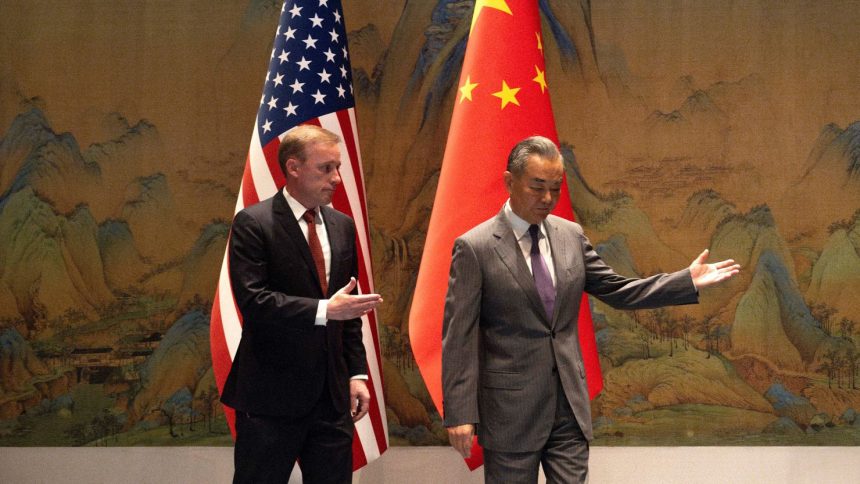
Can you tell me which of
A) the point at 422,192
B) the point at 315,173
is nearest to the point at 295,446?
the point at 315,173

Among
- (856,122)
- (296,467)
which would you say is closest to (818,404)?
(856,122)

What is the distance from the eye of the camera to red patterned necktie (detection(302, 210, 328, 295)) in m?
2.86

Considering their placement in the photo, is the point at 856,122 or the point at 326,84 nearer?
the point at 326,84

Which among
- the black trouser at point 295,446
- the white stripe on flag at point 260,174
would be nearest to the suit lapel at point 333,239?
the black trouser at point 295,446

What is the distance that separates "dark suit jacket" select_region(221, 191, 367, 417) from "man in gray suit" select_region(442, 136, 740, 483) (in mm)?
411

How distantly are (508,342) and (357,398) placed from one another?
0.59 meters

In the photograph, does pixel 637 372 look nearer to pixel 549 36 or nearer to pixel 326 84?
pixel 549 36

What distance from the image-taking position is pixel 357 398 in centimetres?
297

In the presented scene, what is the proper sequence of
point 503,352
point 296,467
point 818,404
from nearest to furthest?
point 503,352, point 296,467, point 818,404

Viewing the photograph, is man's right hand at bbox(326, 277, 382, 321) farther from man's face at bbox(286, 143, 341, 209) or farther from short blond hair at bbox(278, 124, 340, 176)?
short blond hair at bbox(278, 124, 340, 176)

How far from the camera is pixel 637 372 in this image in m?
4.58

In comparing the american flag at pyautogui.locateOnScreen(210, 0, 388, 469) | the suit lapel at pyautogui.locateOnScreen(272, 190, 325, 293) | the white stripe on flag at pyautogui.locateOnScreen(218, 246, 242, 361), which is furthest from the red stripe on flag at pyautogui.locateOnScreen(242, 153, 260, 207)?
the suit lapel at pyautogui.locateOnScreen(272, 190, 325, 293)

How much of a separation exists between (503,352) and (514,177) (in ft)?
1.81

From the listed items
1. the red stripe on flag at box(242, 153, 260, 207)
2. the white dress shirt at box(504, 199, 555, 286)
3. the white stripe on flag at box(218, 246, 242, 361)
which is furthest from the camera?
the red stripe on flag at box(242, 153, 260, 207)
